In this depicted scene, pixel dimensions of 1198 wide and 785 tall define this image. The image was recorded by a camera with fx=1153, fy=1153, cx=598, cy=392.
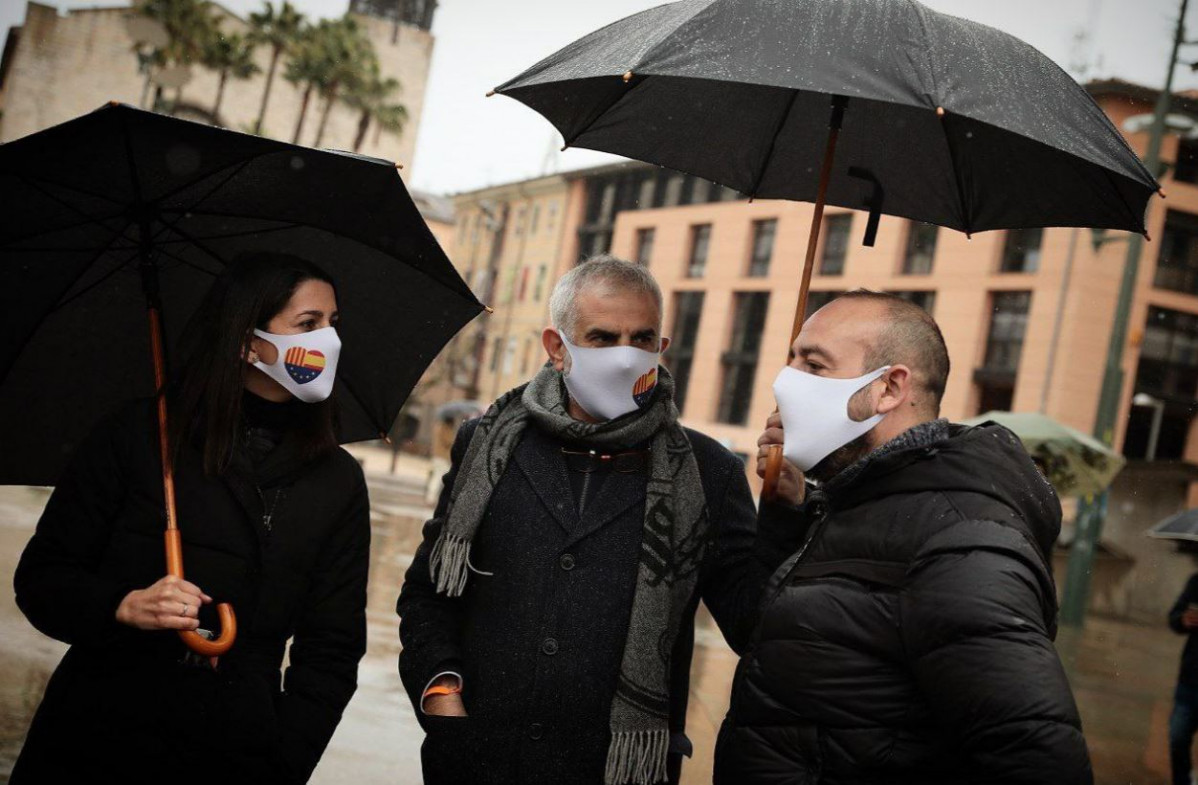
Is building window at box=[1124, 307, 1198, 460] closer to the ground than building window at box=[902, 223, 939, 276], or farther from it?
closer to the ground

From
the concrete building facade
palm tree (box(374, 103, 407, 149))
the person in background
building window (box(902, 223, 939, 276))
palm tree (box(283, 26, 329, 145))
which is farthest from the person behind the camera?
the concrete building facade

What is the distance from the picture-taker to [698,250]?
146 feet

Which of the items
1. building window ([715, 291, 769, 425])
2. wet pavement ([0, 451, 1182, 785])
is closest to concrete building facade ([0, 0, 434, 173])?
building window ([715, 291, 769, 425])

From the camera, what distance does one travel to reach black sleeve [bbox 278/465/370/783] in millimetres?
2777

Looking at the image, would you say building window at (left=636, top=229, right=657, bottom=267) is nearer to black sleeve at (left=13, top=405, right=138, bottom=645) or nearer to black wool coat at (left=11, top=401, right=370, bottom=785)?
black wool coat at (left=11, top=401, right=370, bottom=785)

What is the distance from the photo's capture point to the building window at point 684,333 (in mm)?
43650

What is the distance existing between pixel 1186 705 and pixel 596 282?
5657 mm

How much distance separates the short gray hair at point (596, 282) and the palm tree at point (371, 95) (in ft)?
129

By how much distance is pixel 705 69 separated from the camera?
2.55m

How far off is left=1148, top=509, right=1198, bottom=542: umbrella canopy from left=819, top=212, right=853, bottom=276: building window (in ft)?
96.3

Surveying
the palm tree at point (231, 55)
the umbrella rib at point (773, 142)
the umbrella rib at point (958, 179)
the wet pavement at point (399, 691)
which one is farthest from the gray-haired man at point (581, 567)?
the palm tree at point (231, 55)

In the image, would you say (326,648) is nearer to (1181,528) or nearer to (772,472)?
(772,472)

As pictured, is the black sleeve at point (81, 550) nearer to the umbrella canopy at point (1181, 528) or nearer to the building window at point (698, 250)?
the umbrella canopy at point (1181, 528)

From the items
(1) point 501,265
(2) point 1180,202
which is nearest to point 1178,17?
(2) point 1180,202
